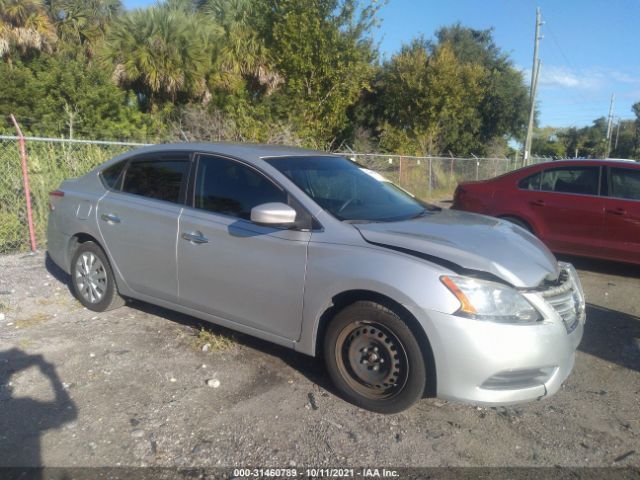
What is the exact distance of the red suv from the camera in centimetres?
702

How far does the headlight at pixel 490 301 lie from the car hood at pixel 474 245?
9cm

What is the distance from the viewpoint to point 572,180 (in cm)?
752

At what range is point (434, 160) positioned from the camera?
1723cm

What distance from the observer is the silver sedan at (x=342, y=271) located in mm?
3207

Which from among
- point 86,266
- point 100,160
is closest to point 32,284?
point 86,266

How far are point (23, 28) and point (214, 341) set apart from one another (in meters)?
16.0

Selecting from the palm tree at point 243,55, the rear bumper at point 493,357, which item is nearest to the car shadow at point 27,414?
the rear bumper at point 493,357

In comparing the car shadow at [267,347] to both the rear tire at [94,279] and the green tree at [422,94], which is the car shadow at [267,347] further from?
the green tree at [422,94]

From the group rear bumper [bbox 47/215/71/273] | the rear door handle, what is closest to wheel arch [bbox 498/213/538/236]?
the rear door handle

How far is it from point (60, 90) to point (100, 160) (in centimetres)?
787

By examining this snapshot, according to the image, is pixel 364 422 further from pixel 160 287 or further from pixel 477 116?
pixel 477 116

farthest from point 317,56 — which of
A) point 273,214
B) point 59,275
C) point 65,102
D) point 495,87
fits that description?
point 495,87

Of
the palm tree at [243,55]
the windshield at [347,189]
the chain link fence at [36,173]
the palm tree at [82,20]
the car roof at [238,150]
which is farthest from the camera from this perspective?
the palm tree at [82,20]

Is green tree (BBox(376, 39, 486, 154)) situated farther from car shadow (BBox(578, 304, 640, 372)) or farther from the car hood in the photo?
the car hood
